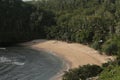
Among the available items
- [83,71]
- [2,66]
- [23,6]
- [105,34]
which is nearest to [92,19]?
[105,34]

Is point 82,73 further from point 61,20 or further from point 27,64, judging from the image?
point 61,20

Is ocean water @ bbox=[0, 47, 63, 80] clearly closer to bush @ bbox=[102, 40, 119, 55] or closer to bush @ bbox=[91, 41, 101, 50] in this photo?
bush @ bbox=[91, 41, 101, 50]

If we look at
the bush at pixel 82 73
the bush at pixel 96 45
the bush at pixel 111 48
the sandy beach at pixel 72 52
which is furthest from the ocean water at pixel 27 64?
the bush at pixel 111 48

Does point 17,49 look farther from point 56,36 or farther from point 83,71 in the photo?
point 83,71

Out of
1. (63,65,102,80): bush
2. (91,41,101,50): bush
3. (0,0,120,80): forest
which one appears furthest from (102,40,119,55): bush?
(63,65,102,80): bush

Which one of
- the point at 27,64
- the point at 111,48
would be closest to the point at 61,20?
the point at 111,48

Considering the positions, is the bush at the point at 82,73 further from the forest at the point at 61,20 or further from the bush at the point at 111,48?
the forest at the point at 61,20
